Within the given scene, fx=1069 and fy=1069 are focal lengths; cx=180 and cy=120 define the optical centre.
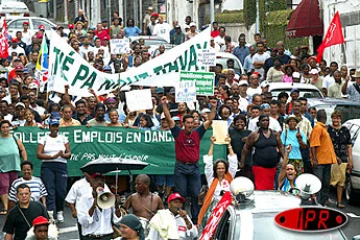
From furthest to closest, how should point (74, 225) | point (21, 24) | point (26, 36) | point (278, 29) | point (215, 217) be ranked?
1. point (278, 29)
2. point (21, 24)
3. point (26, 36)
4. point (74, 225)
5. point (215, 217)

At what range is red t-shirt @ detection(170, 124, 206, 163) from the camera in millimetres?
15547

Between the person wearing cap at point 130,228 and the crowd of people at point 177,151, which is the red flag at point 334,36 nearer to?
the crowd of people at point 177,151

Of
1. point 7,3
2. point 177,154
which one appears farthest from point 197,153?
point 7,3

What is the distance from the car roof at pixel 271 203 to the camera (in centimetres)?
933

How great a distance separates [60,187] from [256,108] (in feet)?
12.0

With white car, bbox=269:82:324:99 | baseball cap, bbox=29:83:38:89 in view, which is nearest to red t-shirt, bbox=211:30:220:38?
white car, bbox=269:82:324:99

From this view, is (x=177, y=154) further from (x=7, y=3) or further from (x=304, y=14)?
(x=7, y=3)

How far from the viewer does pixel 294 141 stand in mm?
16828

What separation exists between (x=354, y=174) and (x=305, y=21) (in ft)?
57.2

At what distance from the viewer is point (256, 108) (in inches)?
698

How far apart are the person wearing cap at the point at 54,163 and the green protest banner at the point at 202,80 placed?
10.1 feet

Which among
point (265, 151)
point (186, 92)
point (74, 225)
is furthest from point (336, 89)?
point (74, 225)

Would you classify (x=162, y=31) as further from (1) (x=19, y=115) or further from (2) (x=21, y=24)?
(1) (x=19, y=115)

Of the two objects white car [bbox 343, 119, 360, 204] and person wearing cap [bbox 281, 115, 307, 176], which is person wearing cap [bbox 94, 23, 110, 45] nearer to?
white car [bbox 343, 119, 360, 204]
